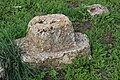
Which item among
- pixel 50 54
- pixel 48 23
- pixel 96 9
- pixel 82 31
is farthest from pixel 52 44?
pixel 96 9

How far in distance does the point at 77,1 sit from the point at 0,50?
2800mm

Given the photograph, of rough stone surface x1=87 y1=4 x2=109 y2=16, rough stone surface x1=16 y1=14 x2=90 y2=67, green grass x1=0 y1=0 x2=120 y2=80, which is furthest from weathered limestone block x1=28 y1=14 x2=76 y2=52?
rough stone surface x1=87 y1=4 x2=109 y2=16

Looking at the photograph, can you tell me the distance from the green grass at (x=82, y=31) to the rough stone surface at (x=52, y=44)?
5.5 inches

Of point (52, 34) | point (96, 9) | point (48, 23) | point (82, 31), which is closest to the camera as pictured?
point (52, 34)

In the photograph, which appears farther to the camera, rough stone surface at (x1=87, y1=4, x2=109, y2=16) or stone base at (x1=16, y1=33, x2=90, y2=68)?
rough stone surface at (x1=87, y1=4, x2=109, y2=16)

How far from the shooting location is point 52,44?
5004 millimetres

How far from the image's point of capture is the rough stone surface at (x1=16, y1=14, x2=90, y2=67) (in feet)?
16.2

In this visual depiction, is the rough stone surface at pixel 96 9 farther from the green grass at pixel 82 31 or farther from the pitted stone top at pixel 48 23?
the pitted stone top at pixel 48 23

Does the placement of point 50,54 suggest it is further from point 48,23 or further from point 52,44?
point 48,23

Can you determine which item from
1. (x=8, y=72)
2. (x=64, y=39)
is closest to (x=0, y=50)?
(x=8, y=72)

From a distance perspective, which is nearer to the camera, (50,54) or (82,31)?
(50,54)

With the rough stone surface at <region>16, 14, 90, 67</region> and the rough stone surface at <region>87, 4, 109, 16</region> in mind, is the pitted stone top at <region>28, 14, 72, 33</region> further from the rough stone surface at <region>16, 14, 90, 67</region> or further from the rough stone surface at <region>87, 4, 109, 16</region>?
the rough stone surface at <region>87, 4, 109, 16</region>

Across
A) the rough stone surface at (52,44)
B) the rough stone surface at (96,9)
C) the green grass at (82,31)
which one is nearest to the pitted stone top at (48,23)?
the rough stone surface at (52,44)

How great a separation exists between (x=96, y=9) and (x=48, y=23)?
1.67m
